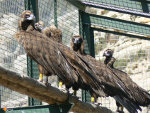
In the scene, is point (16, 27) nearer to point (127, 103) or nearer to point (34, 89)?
point (34, 89)

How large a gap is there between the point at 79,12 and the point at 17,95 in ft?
9.09

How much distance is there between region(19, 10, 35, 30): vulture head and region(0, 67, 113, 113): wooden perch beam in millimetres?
1645

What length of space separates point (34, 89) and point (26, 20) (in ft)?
6.49

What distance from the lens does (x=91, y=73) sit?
7383 mm

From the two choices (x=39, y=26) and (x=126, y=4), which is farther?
(x=126, y=4)

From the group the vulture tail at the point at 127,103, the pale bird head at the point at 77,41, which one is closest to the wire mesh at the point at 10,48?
the pale bird head at the point at 77,41

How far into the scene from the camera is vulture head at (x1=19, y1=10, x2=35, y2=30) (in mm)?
7285

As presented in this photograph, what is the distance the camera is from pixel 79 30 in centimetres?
945

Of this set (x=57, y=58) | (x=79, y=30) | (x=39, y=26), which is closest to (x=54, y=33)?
(x=39, y=26)

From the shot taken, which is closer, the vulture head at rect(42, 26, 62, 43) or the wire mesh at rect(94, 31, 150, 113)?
the vulture head at rect(42, 26, 62, 43)

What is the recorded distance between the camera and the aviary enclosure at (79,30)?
7.22 m

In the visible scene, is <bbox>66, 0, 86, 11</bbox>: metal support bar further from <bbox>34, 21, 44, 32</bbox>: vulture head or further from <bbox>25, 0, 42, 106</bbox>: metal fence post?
<bbox>34, 21, 44, 32</bbox>: vulture head

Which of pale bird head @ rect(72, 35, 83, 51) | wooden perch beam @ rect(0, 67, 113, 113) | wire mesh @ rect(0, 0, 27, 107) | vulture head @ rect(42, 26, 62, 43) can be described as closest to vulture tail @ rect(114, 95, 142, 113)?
pale bird head @ rect(72, 35, 83, 51)

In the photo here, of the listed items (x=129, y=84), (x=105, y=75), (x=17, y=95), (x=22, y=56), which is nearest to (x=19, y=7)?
(x=22, y=56)
